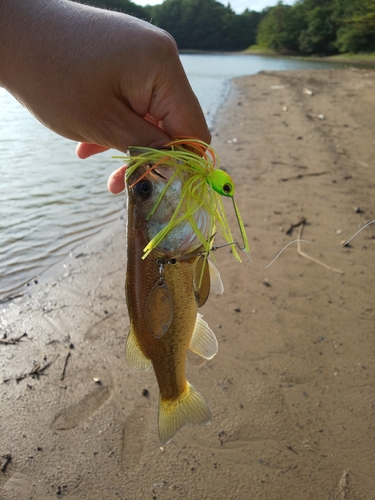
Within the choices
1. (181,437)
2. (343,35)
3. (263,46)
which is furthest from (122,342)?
(263,46)

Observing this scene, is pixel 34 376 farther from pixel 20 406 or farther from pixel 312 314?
pixel 312 314

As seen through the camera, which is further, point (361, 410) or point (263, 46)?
point (263, 46)

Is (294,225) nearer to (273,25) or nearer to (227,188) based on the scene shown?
(227,188)

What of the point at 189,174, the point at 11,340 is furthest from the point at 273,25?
the point at 189,174

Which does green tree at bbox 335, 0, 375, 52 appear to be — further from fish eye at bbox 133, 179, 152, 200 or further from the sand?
fish eye at bbox 133, 179, 152, 200

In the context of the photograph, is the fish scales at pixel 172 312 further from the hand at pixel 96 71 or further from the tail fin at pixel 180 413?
the hand at pixel 96 71

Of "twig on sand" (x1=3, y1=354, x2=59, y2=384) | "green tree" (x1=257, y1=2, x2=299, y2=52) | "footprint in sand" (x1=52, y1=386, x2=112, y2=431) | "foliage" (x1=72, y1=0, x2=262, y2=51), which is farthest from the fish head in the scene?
"foliage" (x1=72, y1=0, x2=262, y2=51)

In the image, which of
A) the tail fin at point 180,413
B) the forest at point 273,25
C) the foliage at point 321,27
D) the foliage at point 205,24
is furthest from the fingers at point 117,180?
the foliage at point 205,24
